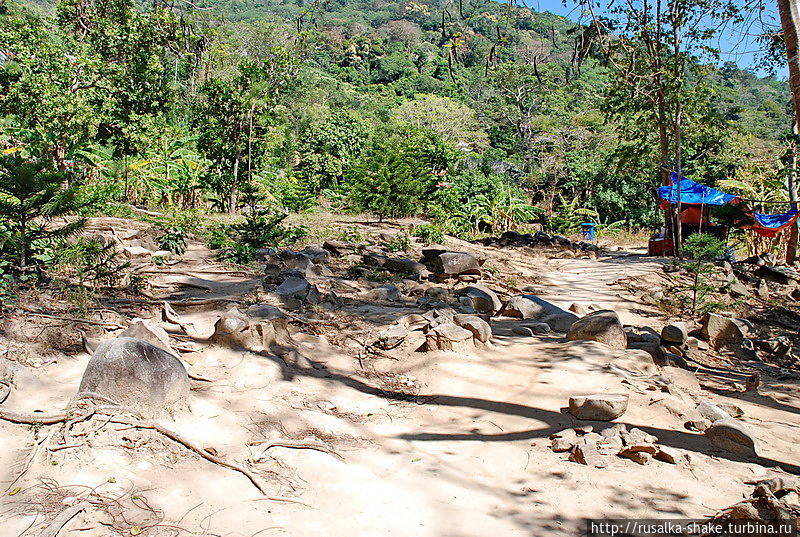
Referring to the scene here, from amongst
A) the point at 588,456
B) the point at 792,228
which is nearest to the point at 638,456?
the point at 588,456

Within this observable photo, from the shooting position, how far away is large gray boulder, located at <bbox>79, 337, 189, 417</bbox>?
117 inches

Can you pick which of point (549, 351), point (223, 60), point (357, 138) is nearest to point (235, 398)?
point (549, 351)

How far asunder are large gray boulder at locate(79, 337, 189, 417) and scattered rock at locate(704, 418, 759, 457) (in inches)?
117

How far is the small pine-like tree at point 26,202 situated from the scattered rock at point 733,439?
4.65m

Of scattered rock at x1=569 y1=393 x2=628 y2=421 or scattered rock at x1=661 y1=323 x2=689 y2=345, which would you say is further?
scattered rock at x1=661 y1=323 x2=689 y2=345

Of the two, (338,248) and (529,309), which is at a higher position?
(338,248)

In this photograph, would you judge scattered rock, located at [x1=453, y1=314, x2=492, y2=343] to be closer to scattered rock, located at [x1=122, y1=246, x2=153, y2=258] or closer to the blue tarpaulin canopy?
scattered rock, located at [x1=122, y1=246, x2=153, y2=258]

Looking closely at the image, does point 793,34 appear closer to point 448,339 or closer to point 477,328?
point 477,328

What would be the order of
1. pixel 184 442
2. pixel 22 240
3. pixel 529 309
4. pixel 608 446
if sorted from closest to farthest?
pixel 184 442, pixel 608 446, pixel 22 240, pixel 529 309

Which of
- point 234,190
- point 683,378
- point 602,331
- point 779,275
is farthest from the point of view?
point 234,190

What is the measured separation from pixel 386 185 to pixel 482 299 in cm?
606

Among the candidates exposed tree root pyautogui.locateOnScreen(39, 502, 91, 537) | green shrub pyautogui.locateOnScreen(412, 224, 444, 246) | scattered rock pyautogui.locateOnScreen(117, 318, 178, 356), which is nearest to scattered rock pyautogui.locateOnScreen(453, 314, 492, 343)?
scattered rock pyautogui.locateOnScreen(117, 318, 178, 356)

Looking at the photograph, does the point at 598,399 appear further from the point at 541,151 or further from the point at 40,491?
the point at 541,151

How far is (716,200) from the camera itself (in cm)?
1124
